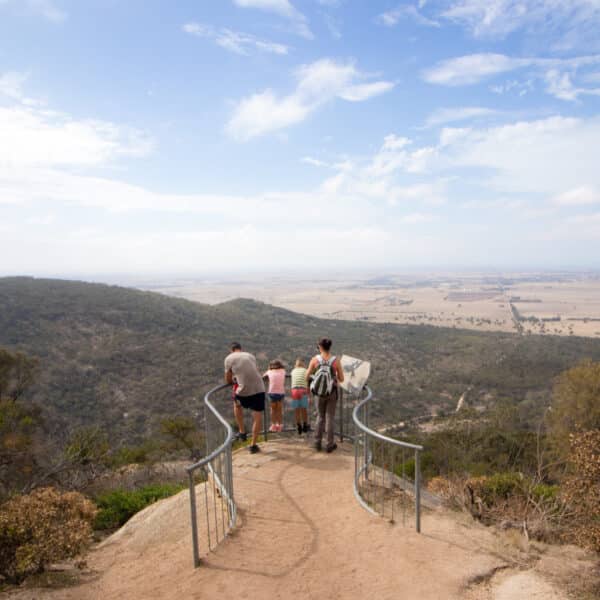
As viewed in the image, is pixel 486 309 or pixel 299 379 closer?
pixel 299 379

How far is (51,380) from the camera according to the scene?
85.0ft

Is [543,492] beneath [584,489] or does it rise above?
beneath

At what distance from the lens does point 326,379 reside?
659cm

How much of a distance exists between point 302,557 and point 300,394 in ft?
10.9

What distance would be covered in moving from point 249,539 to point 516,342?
64999 millimetres

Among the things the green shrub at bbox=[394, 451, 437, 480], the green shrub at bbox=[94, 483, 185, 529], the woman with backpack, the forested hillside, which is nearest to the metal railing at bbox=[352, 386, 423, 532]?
the woman with backpack

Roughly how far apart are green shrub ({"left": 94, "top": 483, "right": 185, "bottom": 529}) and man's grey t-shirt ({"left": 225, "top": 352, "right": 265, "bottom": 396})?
4.35m

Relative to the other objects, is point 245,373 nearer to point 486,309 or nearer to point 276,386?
point 276,386

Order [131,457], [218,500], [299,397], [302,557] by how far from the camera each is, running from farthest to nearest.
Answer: [131,457] → [299,397] → [218,500] → [302,557]

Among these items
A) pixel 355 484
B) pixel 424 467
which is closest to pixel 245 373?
pixel 355 484

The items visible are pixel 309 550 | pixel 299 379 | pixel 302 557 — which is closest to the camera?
pixel 302 557

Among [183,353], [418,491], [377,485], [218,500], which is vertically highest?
[418,491]

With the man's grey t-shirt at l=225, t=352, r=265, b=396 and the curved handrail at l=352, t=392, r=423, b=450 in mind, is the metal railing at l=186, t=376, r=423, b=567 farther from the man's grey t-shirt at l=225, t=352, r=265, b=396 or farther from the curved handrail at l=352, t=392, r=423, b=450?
the man's grey t-shirt at l=225, t=352, r=265, b=396

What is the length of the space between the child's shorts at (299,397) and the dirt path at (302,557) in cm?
170
